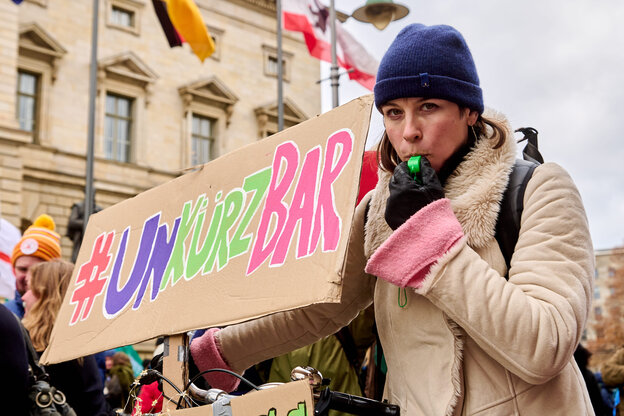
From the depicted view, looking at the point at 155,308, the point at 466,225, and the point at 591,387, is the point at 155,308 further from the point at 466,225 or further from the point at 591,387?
the point at 591,387

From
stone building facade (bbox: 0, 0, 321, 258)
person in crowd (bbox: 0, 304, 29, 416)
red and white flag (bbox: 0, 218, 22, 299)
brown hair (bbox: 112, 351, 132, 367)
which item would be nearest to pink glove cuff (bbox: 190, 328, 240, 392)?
person in crowd (bbox: 0, 304, 29, 416)

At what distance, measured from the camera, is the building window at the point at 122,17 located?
23.2 metres

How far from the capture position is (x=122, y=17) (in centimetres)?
2345

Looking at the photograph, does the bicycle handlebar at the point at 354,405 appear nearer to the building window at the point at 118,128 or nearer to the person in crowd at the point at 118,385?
the person in crowd at the point at 118,385

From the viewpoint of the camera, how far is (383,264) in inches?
67.1

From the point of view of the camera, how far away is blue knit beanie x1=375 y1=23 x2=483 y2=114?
5.92ft

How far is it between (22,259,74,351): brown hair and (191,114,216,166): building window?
2048 centimetres

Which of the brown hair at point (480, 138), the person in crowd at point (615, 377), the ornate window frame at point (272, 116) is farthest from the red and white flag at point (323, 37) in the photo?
the brown hair at point (480, 138)

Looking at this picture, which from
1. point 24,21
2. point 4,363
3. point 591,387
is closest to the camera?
point 4,363

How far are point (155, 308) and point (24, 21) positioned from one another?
21269 millimetres

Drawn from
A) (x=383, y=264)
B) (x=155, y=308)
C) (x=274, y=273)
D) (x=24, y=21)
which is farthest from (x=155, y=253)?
(x=24, y=21)

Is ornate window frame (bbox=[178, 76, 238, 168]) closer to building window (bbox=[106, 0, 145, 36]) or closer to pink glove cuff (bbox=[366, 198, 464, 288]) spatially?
building window (bbox=[106, 0, 145, 36])

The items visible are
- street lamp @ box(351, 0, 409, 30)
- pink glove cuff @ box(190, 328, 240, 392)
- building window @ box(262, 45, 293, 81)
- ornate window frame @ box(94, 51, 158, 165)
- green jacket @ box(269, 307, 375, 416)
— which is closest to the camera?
pink glove cuff @ box(190, 328, 240, 392)

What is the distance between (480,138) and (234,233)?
665 millimetres
